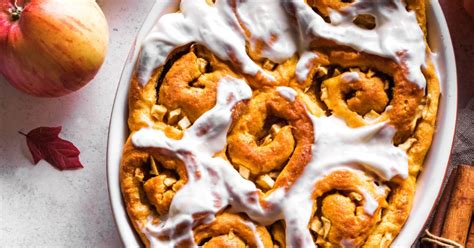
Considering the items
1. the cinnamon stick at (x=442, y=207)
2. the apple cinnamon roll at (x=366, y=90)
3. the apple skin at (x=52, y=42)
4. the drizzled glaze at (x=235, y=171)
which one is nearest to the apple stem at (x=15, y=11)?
the apple skin at (x=52, y=42)

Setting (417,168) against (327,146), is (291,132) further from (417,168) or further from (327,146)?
Result: (417,168)

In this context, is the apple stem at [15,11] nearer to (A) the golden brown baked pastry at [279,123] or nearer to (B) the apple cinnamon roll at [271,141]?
(A) the golden brown baked pastry at [279,123]

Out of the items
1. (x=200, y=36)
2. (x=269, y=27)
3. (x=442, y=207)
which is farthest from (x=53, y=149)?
(x=442, y=207)

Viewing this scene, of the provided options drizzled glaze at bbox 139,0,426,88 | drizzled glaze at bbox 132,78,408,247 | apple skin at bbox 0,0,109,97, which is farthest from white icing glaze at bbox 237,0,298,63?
apple skin at bbox 0,0,109,97

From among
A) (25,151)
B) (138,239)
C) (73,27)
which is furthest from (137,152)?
(25,151)

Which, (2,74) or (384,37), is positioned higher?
(384,37)
